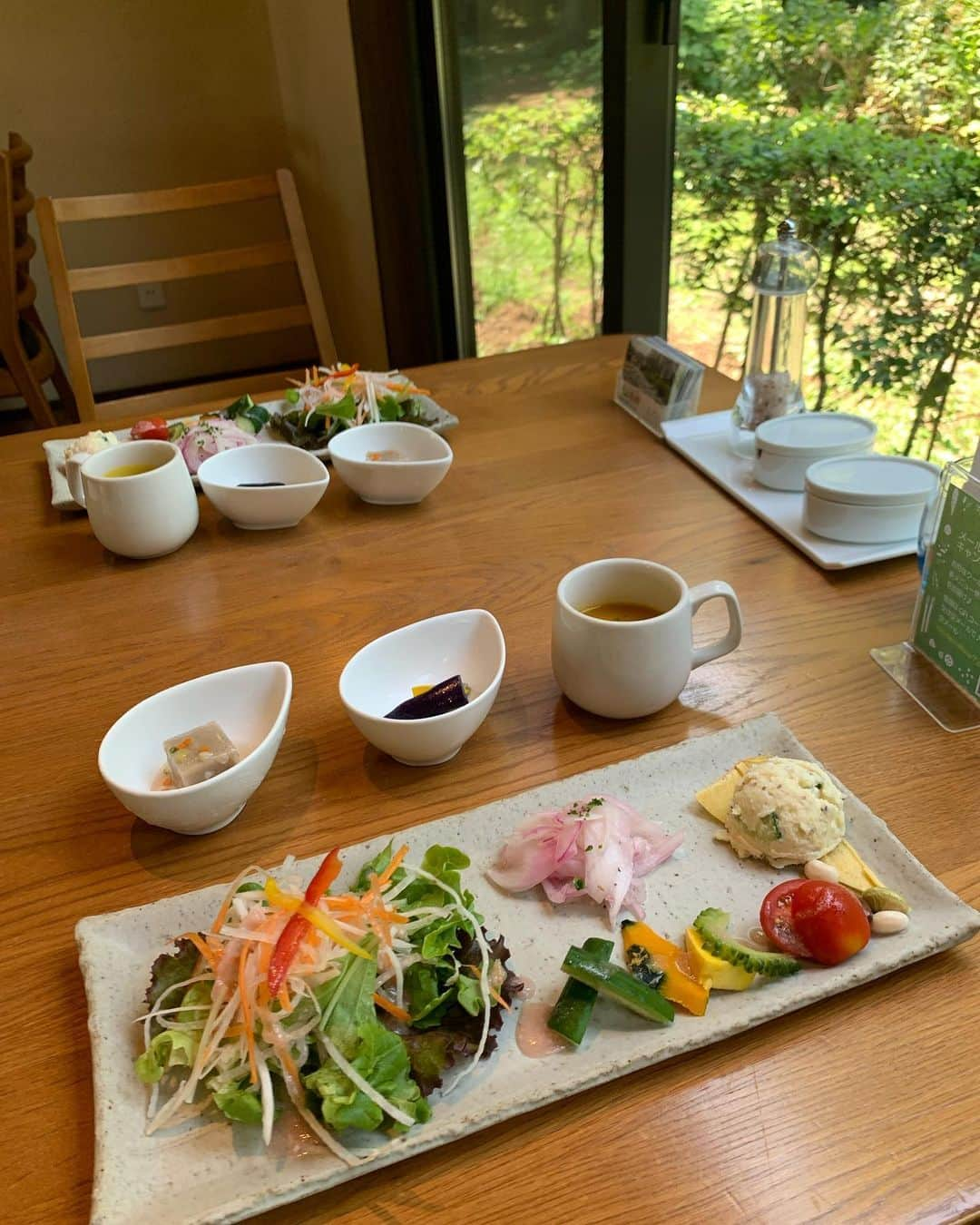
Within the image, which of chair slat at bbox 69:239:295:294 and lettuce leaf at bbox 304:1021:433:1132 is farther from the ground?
chair slat at bbox 69:239:295:294

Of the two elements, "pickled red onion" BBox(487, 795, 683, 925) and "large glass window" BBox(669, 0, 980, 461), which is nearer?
"pickled red onion" BBox(487, 795, 683, 925)

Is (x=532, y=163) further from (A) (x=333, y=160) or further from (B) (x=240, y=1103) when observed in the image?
(B) (x=240, y=1103)

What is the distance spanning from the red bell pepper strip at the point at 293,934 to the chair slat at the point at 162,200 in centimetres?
167

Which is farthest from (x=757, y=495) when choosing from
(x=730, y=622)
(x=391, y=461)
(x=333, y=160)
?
(x=333, y=160)

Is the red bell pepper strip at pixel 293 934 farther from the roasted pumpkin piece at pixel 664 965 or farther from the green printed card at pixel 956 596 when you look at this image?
the green printed card at pixel 956 596

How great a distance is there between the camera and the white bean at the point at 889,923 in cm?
70

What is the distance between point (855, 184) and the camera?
1.87m

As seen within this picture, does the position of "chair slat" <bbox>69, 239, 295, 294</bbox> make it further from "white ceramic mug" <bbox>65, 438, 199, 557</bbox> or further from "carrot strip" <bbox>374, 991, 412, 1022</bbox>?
"carrot strip" <bbox>374, 991, 412, 1022</bbox>

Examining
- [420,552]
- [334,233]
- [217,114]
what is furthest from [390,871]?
[217,114]

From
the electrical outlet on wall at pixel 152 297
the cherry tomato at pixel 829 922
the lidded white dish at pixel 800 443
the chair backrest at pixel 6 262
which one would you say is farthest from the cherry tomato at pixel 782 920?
the electrical outlet on wall at pixel 152 297

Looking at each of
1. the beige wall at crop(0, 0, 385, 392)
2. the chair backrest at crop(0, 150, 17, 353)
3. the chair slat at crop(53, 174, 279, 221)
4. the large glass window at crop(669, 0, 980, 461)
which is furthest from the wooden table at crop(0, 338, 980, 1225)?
the beige wall at crop(0, 0, 385, 392)

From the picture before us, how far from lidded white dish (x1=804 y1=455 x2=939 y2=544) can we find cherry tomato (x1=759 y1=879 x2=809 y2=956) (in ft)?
1.81

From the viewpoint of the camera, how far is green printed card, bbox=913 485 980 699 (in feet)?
2.96

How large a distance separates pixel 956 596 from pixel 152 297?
3.70 m
